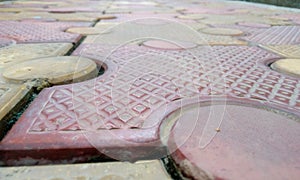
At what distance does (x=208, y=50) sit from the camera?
1.25m

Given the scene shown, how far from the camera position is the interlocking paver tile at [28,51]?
1.04 metres

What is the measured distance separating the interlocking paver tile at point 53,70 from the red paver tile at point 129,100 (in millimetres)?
55

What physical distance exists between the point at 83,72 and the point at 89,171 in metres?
0.46

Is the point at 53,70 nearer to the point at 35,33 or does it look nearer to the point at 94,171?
the point at 94,171

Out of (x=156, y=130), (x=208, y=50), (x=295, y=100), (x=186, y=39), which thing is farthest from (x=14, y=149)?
(x=186, y=39)

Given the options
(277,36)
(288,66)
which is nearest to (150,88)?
(288,66)

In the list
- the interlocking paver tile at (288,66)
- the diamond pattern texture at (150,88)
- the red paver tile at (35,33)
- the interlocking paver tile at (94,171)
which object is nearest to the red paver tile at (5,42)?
the red paver tile at (35,33)

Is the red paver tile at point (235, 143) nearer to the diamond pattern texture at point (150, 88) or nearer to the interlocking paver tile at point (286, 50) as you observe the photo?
the diamond pattern texture at point (150, 88)

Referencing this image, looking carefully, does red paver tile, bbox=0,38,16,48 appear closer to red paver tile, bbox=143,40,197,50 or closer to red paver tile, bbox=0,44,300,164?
red paver tile, bbox=0,44,300,164

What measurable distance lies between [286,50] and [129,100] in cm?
94

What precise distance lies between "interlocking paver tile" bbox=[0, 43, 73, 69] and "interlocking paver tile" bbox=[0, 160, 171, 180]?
632 millimetres

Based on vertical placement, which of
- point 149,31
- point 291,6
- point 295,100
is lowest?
point 291,6

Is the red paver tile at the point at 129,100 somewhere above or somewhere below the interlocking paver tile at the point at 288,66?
above

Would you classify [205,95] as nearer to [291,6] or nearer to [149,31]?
[149,31]
